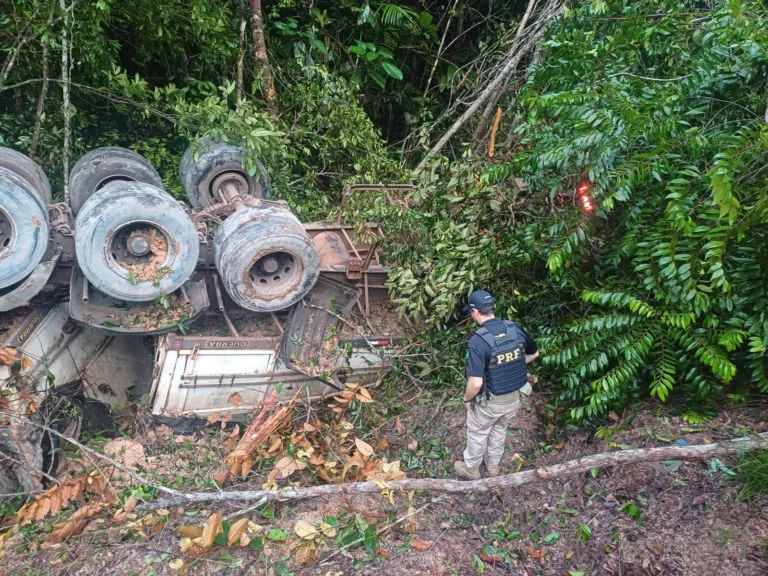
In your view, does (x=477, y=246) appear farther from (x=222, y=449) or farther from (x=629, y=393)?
(x=222, y=449)

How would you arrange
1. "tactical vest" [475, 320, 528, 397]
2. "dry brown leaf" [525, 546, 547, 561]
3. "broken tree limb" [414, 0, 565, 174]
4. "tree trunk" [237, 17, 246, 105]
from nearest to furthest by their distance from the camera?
"dry brown leaf" [525, 546, 547, 561], "tactical vest" [475, 320, 528, 397], "broken tree limb" [414, 0, 565, 174], "tree trunk" [237, 17, 246, 105]

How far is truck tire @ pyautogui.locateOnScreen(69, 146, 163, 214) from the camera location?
5.57 metres

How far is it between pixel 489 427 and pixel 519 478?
1.31 ft

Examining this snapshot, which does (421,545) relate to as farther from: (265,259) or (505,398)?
(265,259)

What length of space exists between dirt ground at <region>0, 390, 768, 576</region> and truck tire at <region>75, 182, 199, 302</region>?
1.70m

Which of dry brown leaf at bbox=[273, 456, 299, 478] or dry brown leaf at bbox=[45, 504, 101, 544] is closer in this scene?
dry brown leaf at bbox=[45, 504, 101, 544]

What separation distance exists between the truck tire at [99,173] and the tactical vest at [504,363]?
4122mm

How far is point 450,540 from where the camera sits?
10.6 ft

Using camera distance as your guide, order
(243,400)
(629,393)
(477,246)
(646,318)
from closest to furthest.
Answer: (646,318) → (629,393) → (477,246) → (243,400)

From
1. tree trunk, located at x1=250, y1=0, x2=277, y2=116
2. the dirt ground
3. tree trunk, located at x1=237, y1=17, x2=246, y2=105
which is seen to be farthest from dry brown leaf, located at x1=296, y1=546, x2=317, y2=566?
tree trunk, located at x1=250, y1=0, x2=277, y2=116

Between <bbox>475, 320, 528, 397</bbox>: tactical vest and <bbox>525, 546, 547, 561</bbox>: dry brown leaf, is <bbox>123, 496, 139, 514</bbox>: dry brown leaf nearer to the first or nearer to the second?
<bbox>475, 320, 528, 397</bbox>: tactical vest

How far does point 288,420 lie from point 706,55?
420cm

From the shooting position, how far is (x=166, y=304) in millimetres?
4402

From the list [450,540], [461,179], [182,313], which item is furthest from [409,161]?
[450,540]
